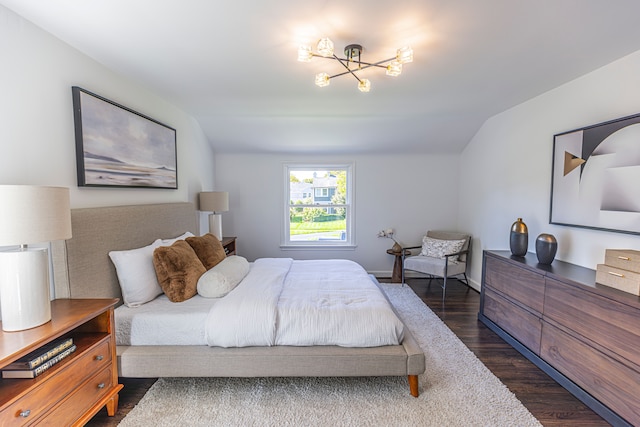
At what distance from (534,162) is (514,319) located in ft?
5.64

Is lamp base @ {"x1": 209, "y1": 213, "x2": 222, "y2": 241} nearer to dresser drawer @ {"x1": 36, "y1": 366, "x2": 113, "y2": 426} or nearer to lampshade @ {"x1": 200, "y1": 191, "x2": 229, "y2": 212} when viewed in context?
lampshade @ {"x1": 200, "y1": 191, "x2": 229, "y2": 212}

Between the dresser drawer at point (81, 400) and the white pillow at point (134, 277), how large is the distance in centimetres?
52

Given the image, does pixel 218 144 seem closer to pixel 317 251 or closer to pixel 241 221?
pixel 241 221

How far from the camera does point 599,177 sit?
2410 mm

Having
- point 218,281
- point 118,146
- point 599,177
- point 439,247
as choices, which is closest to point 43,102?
point 118,146

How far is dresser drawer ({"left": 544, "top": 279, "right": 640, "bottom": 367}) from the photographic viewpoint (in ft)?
5.57

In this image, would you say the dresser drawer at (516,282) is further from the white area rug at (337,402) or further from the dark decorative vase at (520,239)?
the white area rug at (337,402)

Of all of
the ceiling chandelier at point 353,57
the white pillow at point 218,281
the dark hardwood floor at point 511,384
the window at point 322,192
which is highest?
the ceiling chandelier at point 353,57

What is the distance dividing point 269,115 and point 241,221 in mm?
1947

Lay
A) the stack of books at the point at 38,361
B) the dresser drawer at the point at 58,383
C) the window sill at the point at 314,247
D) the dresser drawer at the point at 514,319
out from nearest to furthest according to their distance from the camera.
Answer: the dresser drawer at the point at 58,383, the stack of books at the point at 38,361, the dresser drawer at the point at 514,319, the window sill at the point at 314,247

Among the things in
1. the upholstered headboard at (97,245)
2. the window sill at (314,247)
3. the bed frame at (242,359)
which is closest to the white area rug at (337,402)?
the bed frame at (242,359)

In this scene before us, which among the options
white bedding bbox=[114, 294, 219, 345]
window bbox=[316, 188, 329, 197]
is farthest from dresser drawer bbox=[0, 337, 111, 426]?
window bbox=[316, 188, 329, 197]

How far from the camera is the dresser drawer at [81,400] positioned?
143cm

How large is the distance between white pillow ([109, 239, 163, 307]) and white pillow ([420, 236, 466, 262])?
3707 mm
